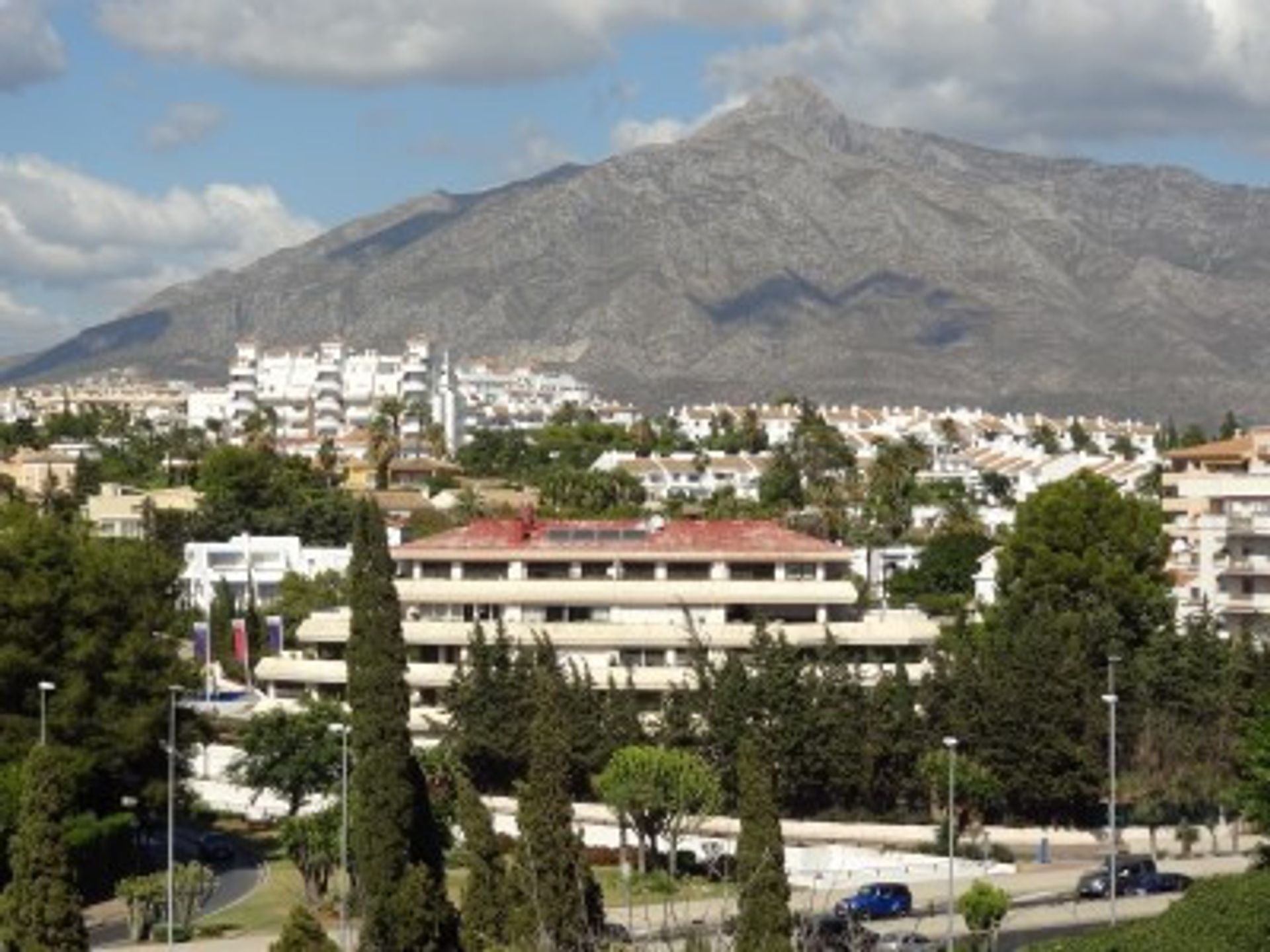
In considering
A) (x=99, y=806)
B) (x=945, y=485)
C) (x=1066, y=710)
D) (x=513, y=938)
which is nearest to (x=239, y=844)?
(x=99, y=806)

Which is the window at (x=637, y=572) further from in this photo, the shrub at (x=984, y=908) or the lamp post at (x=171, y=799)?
the shrub at (x=984, y=908)

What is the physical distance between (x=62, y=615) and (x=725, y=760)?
18.1 meters

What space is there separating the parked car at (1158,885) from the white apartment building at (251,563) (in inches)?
2453

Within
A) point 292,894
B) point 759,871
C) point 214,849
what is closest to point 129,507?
point 214,849

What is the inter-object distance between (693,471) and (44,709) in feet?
356

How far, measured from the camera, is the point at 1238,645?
81.1 m

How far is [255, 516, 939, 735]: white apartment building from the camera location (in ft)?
279

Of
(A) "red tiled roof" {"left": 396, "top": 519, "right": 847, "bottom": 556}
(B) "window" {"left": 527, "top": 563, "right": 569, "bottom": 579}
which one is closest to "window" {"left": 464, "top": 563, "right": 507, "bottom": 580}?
(A) "red tiled roof" {"left": 396, "top": 519, "right": 847, "bottom": 556}

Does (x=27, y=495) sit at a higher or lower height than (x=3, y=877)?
higher

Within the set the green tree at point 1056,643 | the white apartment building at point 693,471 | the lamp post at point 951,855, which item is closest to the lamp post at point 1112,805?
the green tree at point 1056,643

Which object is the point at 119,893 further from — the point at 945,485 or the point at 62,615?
the point at 945,485

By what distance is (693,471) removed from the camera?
172 meters

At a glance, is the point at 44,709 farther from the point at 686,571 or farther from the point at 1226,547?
the point at 1226,547

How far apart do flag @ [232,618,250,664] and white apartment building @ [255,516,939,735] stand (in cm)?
889
